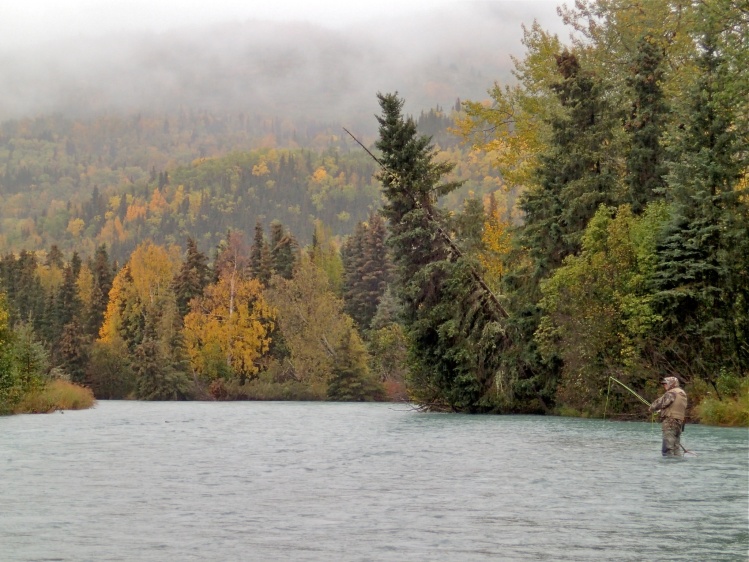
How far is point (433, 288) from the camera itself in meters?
58.3

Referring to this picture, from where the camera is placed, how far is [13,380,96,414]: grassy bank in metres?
62.1

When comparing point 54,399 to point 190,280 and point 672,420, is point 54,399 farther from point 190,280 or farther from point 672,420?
point 190,280

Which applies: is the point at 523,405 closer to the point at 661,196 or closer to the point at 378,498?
the point at 661,196

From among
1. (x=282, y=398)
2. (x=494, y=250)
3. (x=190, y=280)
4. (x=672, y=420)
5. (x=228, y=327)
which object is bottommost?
(x=282, y=398)

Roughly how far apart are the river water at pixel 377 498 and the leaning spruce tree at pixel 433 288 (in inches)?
735

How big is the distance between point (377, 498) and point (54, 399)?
→ 50428 millimetres

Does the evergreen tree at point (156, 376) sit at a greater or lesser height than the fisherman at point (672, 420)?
lesser

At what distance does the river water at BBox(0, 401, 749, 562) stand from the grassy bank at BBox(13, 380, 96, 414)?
24829 mm

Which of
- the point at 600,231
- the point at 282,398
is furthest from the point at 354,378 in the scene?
the point at 600,231

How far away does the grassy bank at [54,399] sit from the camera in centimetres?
6206

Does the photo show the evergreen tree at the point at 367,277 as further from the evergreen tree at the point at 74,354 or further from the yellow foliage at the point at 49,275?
the yellow foliage at the point at 49,275

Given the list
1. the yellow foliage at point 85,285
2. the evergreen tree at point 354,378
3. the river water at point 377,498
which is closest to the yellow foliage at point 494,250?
the evergreen tree at point 354,378

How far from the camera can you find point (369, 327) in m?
120

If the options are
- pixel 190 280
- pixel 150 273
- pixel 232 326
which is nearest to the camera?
pixel 232 326
